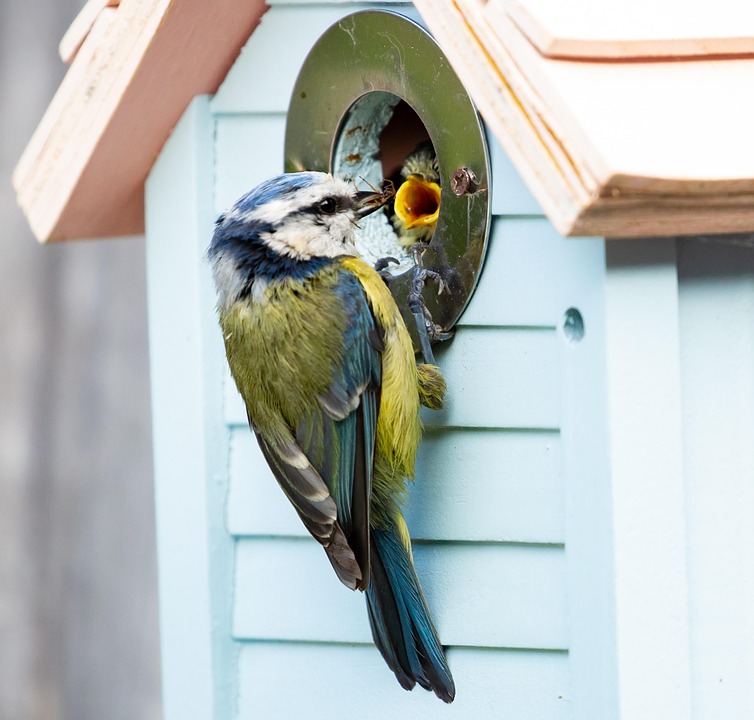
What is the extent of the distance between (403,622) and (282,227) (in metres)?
0.54

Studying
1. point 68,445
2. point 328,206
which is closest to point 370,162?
point 328,206

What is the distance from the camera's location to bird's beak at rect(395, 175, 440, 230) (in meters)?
1.81

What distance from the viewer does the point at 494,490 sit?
Result: 1492mm

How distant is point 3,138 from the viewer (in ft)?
8.75

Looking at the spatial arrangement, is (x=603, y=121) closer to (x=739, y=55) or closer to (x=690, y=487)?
(x=739, y=55)

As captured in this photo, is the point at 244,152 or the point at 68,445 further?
the point at 68,445

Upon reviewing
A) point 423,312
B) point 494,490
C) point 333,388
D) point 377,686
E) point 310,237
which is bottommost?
point 377,686

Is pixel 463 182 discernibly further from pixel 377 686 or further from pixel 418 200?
pixel 377 686

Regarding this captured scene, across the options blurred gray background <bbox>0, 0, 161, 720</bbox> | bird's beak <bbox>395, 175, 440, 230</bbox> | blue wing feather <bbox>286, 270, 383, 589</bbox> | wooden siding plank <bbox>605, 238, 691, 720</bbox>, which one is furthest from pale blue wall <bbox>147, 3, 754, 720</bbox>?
blurred gray background <bbox>0, 0, 161, 720</bbox>

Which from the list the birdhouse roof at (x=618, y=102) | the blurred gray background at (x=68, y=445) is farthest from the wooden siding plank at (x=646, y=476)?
the blurred gray background at (x=68, y=445)

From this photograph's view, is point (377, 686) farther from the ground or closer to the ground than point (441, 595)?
closer to the ground

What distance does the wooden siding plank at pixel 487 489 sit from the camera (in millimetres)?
1440

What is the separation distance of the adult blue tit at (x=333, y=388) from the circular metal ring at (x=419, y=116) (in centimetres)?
8

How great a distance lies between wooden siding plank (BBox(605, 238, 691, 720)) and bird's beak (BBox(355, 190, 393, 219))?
516 mm
